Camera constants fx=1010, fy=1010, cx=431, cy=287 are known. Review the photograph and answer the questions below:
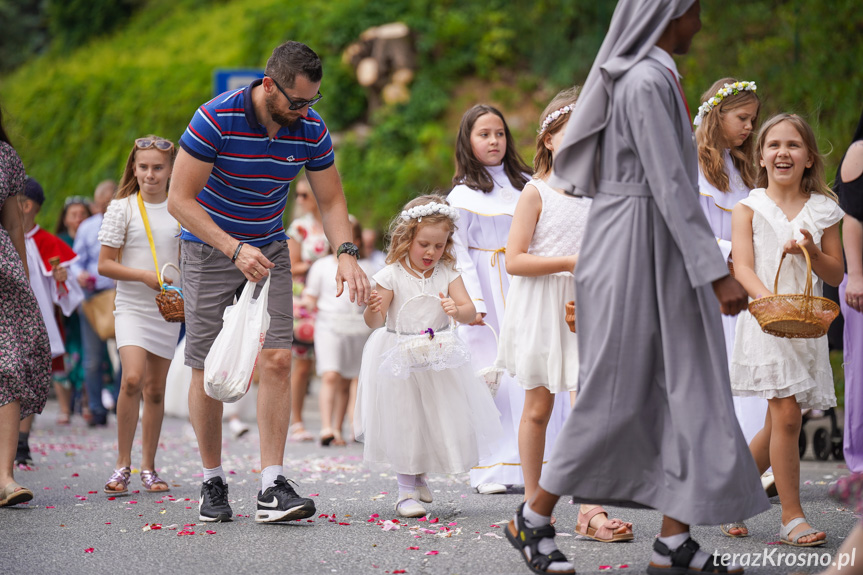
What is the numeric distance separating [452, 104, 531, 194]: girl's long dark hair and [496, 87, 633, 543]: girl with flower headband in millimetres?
1419

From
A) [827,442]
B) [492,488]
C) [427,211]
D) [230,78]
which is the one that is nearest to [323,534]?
[492,488]

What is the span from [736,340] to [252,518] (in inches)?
103

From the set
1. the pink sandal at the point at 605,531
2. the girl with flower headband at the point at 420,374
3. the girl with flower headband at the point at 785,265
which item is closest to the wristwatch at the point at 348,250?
the girl with flower headband at the point at 420,374

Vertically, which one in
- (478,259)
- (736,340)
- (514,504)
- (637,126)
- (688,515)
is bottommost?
(514,504)

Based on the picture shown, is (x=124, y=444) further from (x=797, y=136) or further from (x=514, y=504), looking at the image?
(x=797, y=136)

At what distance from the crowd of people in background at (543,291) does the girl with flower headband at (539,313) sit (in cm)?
1

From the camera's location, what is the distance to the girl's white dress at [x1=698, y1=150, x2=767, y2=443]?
600cm

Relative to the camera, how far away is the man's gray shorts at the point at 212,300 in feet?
16.9

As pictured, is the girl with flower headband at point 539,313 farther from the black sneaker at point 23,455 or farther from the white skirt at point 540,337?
the black sneaker at point 23,455

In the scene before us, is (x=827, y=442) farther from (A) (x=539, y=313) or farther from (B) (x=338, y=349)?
(B) (x=338, y=349)

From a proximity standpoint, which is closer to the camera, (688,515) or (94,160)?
(688,515)

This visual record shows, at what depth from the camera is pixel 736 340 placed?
16.4 ft

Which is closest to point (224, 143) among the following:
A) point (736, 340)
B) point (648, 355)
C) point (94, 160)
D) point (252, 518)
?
point (252, 518)

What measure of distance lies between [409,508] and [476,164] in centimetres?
232
